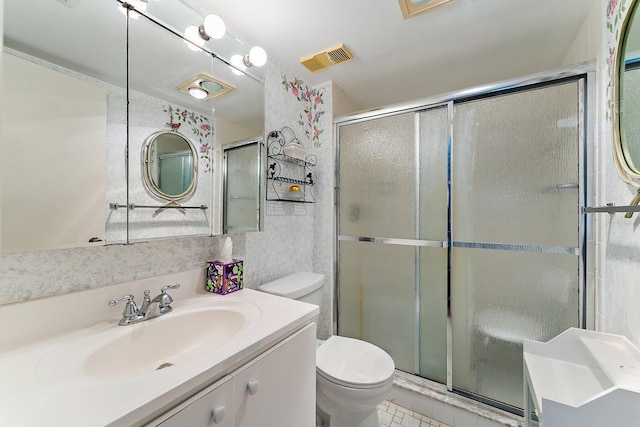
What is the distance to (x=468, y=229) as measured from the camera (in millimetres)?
1485

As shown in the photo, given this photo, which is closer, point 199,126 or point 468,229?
point 199,126

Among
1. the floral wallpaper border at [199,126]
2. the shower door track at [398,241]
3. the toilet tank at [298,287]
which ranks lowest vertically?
the toilet tank at [298,287]

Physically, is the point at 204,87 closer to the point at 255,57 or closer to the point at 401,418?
the point at 255,57

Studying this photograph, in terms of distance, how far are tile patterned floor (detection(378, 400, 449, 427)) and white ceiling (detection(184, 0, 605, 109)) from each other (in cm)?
228

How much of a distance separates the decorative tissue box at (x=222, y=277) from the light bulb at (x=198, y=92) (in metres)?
0.77

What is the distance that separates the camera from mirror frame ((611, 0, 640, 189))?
851 millimetres

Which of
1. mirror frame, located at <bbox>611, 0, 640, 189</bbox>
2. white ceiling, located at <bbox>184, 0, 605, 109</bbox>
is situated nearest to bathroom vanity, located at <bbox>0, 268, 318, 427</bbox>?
mirror frame, located at <bbox>611, 0, 640, 189</bbox>

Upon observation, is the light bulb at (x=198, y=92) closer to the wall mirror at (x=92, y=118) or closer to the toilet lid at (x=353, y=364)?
the wall mirror at (x=92, y=118)

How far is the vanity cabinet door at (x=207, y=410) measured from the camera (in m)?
0.56

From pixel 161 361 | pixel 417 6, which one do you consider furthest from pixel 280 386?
pixel 417 6

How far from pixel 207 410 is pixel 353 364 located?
87cm

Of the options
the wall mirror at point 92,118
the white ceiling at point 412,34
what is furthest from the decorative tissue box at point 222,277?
the white ceiling at point 412,34

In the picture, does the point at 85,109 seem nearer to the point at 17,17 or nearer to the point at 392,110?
the point at 17,17

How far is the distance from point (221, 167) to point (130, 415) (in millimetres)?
960
